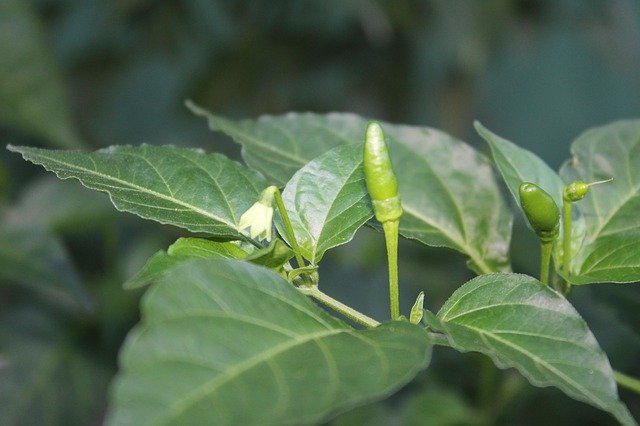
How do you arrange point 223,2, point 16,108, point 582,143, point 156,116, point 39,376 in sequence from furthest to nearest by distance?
point 156,116 < point 223,2 < point 16,108 < point 39,376 < point 582,143

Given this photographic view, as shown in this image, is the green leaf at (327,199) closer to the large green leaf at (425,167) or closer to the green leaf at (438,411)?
the large green leaf at (425,167)

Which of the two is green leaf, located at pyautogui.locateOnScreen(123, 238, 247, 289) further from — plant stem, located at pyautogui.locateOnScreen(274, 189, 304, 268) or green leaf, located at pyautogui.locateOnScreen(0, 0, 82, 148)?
green leaf, located at pyautogui.locateOnScreen(0, 0, 82, 148)

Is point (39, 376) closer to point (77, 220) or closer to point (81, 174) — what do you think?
→ point (77, 220)

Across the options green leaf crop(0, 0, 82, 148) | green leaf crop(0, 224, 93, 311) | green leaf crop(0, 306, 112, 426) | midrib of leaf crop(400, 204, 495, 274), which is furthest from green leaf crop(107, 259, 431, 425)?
green leaf crop(0, 0, 82, 148)

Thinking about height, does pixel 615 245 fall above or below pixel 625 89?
above

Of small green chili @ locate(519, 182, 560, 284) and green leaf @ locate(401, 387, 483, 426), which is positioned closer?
small green chili @ locate(519, 182, 560, 284)

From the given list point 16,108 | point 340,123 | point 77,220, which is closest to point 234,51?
point 16,108
